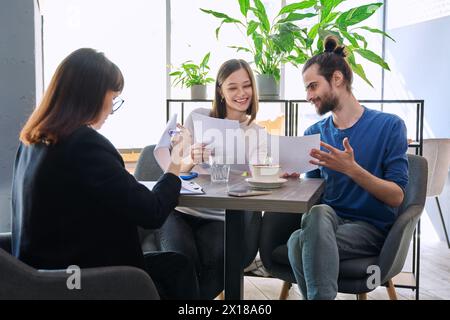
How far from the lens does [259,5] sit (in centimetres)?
279

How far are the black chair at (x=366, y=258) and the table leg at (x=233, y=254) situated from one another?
38 centimetres

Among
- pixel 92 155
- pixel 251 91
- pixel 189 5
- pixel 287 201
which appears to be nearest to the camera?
pixel 92 155

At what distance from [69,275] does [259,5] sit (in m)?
2.19

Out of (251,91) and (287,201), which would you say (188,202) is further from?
(251,91)

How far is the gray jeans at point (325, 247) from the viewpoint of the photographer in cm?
148

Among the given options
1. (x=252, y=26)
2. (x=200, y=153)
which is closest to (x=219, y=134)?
(x=200, y=153)

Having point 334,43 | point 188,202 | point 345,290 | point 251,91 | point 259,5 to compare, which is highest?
point 259,5

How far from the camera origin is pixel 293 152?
5.34ft

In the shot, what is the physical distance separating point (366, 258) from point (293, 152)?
0.46 metres

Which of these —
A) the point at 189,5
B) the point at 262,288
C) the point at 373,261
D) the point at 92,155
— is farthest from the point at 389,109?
the point at 92,155

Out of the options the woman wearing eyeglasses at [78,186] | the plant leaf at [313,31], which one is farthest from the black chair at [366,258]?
the plant leaf at [313,31]

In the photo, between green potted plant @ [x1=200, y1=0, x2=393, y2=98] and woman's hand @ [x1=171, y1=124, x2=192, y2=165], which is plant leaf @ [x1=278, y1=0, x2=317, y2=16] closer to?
green potted plant @ [x1=200, y1=0, x2=393, y2=98]

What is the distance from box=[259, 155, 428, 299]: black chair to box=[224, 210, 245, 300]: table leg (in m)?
0.38
